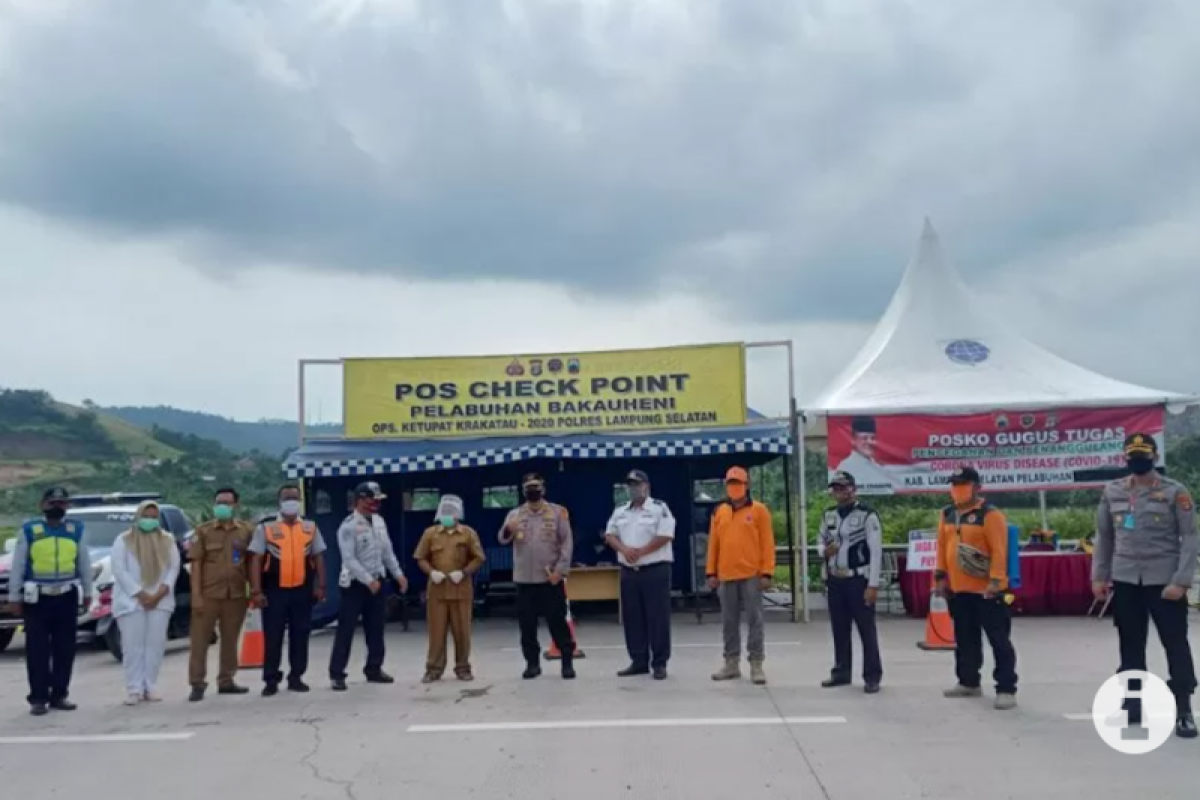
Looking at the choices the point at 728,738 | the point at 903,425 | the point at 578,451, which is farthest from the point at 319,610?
the point at 728,738

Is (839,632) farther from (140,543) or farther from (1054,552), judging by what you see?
(1054,552)

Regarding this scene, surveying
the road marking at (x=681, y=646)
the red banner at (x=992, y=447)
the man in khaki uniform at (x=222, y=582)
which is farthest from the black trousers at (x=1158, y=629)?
the red banner at (x=992, y=447)

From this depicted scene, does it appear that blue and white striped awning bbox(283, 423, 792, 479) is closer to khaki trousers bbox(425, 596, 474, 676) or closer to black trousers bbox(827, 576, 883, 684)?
khaki trousers bbox(425, 596, 474, 676)

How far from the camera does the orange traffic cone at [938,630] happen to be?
478 inches

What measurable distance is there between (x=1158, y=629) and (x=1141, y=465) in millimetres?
1080

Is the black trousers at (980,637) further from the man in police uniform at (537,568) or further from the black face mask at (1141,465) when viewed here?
the man in police uniform at (537,568)

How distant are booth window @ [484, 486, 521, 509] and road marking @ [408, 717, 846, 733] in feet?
33.1

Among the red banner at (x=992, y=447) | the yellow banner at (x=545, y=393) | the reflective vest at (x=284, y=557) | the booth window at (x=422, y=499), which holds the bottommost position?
the reflective vest at (x=284, y=557)

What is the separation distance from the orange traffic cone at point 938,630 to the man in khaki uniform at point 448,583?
489 cm

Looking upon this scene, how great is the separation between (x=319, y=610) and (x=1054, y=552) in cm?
994

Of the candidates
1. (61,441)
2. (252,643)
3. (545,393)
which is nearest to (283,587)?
(252,643)

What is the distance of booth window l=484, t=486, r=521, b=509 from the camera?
1850 centimetres

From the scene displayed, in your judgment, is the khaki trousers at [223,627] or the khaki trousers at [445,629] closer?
the khaki trousers at [223,627]

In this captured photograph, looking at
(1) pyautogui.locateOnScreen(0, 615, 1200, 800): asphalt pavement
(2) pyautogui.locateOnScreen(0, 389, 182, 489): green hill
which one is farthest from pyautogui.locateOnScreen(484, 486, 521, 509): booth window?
(2) pyautogui.locateOnScreen(0, 389, 182, 489): green hill
